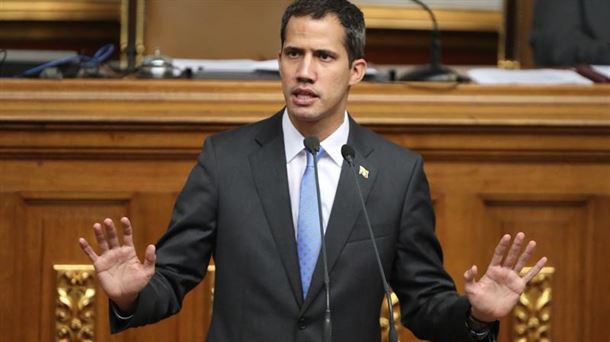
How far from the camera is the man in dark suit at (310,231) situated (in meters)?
3.09

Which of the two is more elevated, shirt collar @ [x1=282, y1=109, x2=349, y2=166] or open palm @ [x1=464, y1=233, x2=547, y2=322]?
shirt collar @ [x1=282, y1=109, x2=349, y2=166]

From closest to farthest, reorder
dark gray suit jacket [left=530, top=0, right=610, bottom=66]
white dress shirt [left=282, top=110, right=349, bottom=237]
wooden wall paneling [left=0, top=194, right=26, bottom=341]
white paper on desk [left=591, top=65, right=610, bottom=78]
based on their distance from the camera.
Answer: white dress shirt [left=282, top=110, right=349, bottom=237], wooden wall paneling [left=0, top=194, right=26, bottom=341], white paper on desk [left=591, top=65, right=610, bottom=78], dark gray suit jacket [left=530, top=0, right=610, bottom=66]

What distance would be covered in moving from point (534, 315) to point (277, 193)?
136cm

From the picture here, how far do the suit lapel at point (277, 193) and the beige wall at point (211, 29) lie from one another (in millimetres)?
2664

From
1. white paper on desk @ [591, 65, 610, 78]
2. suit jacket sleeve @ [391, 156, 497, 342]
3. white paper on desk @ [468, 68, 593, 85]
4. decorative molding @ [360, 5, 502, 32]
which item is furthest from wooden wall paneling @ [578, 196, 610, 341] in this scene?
decorative molding @ [360, 5, 502, 32]

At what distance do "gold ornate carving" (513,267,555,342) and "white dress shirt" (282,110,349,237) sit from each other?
1253 mm

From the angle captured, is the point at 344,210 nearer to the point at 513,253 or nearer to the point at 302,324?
the point at 302,324

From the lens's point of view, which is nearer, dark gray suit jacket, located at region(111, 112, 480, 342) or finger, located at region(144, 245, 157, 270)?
finger, located at region(144, 245, 157, 270)

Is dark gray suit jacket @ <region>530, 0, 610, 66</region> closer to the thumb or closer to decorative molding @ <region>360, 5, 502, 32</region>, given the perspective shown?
decorative molding @ <region>360, 5, 502, 32</region>

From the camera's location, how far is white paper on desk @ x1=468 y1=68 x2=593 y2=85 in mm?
4473

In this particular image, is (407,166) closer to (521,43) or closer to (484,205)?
(484,205)

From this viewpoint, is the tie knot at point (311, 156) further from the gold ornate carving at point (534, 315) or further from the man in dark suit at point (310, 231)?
the gold ornate carving at point (534, 315)

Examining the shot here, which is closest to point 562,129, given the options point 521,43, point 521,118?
point 521,118

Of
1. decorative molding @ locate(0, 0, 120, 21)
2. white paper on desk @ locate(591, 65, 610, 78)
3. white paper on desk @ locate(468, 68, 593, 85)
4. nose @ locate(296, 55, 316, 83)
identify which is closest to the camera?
nose @ locate(296, 55, 316, 83)
